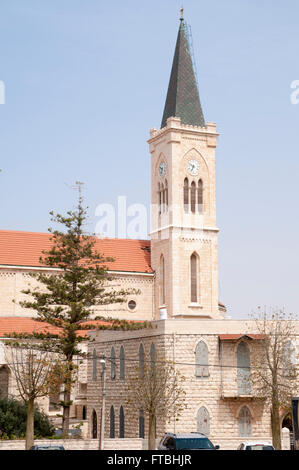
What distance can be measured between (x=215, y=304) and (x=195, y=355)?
21.3m

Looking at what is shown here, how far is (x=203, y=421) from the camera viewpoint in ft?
125

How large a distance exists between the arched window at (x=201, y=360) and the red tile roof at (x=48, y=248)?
20.9 metres

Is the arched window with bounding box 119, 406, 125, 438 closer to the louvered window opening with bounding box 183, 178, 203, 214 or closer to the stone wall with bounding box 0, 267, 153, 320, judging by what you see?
the stone wall with bounding box 0, 267, 153, 320

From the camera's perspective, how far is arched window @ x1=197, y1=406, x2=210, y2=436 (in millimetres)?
38041

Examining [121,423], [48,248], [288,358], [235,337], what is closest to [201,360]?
[235,337]

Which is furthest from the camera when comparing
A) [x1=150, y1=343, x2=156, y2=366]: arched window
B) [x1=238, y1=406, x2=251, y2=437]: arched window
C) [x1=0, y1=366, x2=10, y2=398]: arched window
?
[x1=0, y1=366, x2=10, y2=398]: arched window

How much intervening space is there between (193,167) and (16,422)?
1134 inches

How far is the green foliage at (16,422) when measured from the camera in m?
40.1

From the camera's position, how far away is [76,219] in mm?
42250

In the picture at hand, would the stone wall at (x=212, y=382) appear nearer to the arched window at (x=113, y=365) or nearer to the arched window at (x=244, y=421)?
the arched window at (x=244, y=421)

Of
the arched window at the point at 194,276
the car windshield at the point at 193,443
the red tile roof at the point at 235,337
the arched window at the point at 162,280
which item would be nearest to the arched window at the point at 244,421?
the red tile roof at the point at 235,337

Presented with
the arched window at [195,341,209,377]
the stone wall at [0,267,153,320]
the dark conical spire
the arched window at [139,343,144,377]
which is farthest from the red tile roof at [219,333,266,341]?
the dark conical spire

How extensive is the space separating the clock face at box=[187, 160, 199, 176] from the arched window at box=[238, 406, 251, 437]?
88.4 feet
